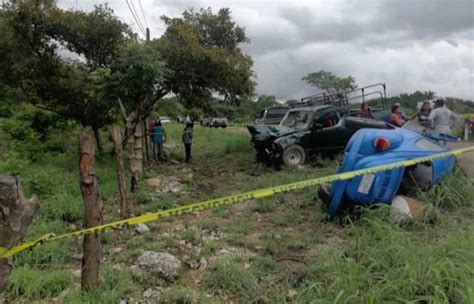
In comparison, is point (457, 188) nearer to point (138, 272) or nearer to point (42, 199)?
point (138, 272)

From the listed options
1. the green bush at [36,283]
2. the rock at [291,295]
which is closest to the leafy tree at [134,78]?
the green bush at [36,283]

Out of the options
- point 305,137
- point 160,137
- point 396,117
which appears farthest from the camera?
point 160,137

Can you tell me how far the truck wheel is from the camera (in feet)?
34.7

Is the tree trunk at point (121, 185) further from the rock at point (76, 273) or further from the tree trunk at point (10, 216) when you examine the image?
the tree trunk at point (10, 216)

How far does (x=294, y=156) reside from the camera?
35.0 ft

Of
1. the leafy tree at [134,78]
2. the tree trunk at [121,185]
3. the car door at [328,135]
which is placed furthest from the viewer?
the car door at [328,135]

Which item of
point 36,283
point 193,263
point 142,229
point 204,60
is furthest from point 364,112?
point 36,283

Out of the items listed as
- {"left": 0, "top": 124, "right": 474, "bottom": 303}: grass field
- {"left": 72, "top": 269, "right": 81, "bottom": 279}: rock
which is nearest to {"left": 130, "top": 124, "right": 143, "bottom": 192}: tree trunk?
{"left": 0, "top": 124, "right": 474, "bottom": 303}: grass field

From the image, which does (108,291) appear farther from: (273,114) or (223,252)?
(273,114)

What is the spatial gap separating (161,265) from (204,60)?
7558 mm

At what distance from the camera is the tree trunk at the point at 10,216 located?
2031 mm

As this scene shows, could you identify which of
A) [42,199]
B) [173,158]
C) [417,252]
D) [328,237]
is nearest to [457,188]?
[328,237]

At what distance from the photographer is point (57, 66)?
1114 centimetres

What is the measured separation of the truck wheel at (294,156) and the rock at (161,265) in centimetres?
663
